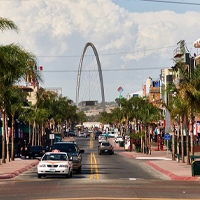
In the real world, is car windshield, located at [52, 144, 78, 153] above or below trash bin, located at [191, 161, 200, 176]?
above

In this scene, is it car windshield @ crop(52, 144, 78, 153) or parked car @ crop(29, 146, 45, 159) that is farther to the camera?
parked car @ crop(29, 146, 45, 159)

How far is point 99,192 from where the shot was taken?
1980cm

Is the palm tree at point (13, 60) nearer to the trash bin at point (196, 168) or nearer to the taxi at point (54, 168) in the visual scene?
the taxi at point (54, 168)

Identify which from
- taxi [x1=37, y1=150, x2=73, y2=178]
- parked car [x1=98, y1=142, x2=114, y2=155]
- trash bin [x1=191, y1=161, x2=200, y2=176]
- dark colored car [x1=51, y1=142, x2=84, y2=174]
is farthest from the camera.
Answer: parked car [x1=98, y1=142, x2=114, y2=155]

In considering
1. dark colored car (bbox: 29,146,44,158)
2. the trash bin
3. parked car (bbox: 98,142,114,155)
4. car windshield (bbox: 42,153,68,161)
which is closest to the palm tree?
car windshield (bbox: 42,153,68,161)

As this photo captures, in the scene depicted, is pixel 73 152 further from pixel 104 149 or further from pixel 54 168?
pixel 104 149

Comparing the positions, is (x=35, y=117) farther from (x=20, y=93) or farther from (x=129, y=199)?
(x=129, y=199)

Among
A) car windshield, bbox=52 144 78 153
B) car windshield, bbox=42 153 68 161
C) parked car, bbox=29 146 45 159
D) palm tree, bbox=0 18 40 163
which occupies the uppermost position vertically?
palm tree, bbox=0 18 40 163

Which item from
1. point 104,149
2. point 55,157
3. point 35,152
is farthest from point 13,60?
point 104,149

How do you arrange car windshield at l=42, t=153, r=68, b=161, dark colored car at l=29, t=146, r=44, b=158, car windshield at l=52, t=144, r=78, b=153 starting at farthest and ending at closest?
1. dark colored car at l=29, t=146, r=44, b=158
2. car windshield at l=52, t=144, r=78, b=153
3. car windshield at l=42, t=153, r=68, b=161

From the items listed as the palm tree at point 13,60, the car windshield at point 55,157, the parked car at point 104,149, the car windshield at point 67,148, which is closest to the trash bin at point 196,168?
the car windshield at point 55,157

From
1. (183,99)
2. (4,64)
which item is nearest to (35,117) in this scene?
(183,99)

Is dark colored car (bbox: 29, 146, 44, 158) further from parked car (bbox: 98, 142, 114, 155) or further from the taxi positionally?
the taxi

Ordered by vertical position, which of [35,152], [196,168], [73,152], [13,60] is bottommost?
[35,152]
